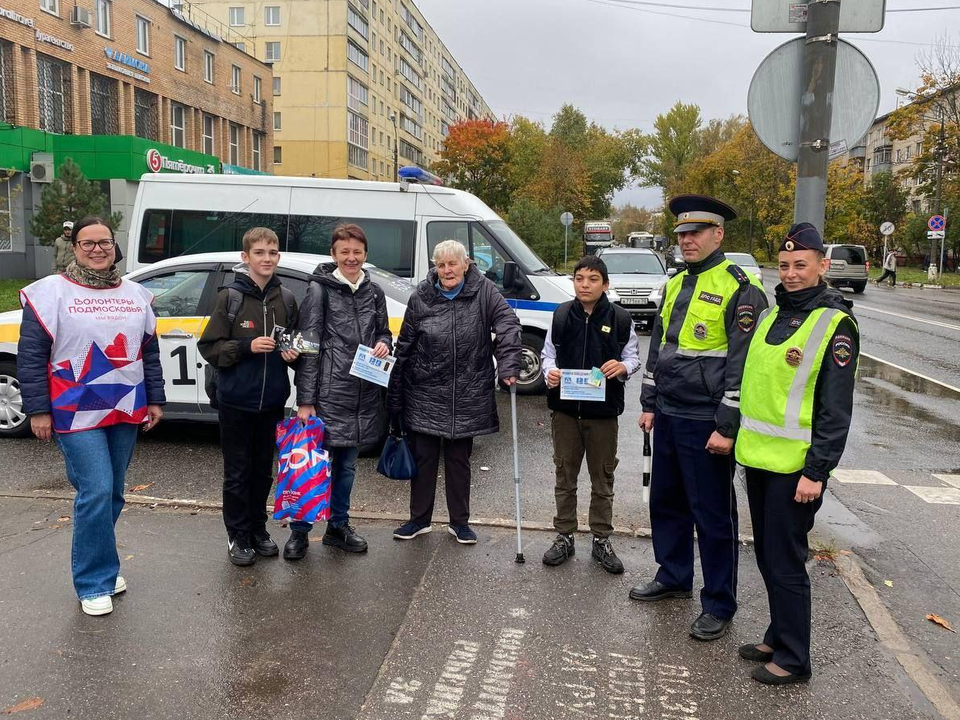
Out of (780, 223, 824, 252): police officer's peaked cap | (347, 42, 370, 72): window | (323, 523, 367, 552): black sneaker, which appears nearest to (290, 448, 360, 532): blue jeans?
(323, 523, 367, 552): black sneaker

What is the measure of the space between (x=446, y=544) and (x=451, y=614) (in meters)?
0.94

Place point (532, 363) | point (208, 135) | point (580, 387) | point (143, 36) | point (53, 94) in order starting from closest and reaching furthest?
point (580, 387)
point (532, 363)
point (53, 94)
point (143, 36)
point (208, 135)

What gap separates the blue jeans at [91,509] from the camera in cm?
396

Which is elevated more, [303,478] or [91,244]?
[91,244]

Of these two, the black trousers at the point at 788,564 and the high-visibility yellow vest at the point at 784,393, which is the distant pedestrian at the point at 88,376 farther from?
the black trousers at the point at 788,564

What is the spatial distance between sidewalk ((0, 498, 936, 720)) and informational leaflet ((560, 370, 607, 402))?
98cm

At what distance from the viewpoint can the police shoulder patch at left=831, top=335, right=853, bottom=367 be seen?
320 cm

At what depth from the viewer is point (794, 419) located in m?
3.29

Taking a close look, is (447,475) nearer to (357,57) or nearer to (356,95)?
(356,95)

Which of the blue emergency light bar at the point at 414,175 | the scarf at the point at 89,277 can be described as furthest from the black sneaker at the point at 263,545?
the blue emergency light bar at the point at 414,175

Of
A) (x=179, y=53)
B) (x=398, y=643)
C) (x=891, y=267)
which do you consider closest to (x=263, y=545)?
(x=398, y=643)

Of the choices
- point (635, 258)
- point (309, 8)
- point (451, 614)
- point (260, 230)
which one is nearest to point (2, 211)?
point (635, 258)

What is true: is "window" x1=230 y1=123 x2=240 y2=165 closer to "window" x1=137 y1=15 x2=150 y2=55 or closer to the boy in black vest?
"window" x1=137 y1=15 x2=150 y2=55

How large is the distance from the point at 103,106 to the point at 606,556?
103ft
